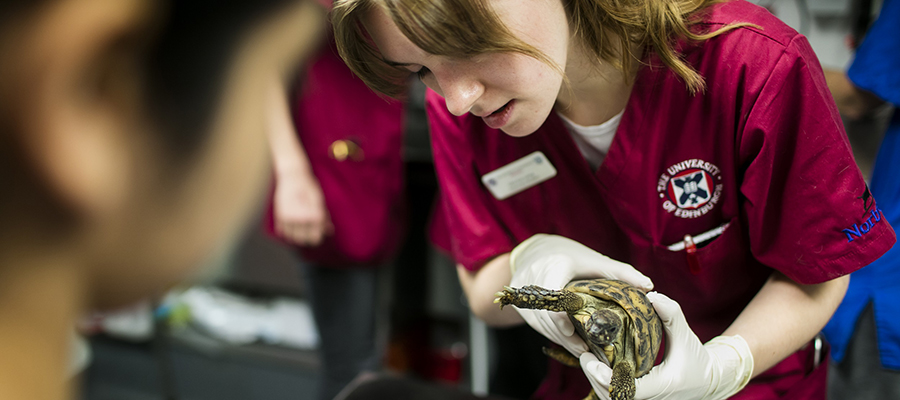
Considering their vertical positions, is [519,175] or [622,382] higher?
[519,175]

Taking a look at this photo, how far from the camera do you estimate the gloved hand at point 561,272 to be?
646 millimetres

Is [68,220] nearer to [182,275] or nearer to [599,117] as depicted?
[182,275]

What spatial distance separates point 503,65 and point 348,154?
0.84 metres

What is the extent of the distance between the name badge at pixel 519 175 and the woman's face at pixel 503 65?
13 cm

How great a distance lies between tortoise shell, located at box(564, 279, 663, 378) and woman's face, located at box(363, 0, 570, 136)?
8.2 inches

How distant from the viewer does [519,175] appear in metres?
0.79

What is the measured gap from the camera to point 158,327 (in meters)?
2.13

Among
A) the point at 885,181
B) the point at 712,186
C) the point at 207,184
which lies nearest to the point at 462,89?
the point at 712,186

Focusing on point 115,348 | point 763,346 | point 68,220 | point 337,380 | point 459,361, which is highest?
point 68,220

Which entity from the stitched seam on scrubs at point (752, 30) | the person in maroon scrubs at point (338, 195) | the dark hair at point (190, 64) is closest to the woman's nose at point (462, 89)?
the stitched seam on scrubs at point (752, 30)

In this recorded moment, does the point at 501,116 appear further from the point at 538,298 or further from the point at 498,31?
the point at 538,298

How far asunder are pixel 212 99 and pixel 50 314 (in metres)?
0.61

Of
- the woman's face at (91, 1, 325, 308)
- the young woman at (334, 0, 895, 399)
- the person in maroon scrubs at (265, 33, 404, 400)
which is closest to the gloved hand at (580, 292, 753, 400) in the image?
the young woman at (334, 0, 895, 399)

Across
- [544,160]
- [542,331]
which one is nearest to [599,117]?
[544,160]
